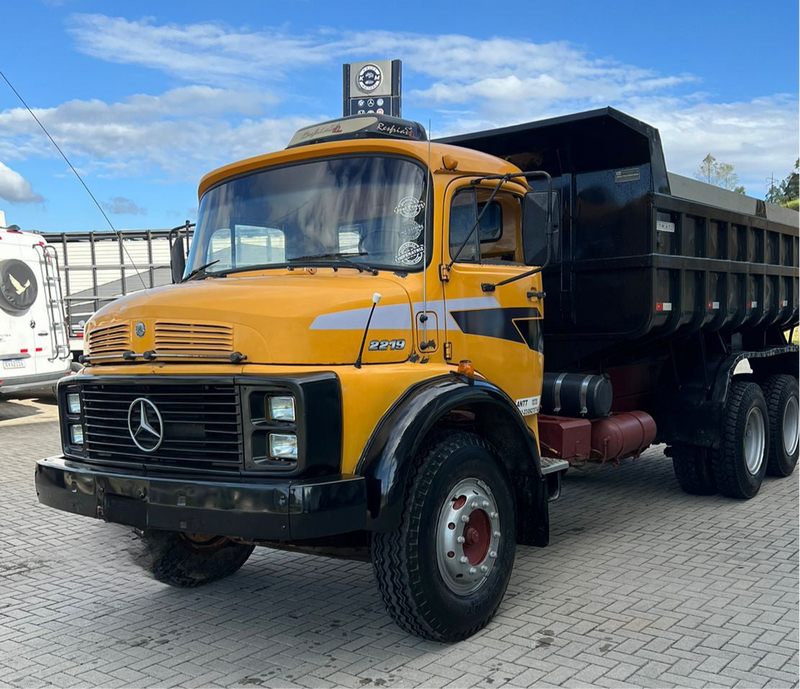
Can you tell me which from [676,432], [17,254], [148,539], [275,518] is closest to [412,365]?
[275,518]

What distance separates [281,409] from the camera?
3.86m

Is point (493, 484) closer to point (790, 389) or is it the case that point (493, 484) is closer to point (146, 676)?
point (146, 676)

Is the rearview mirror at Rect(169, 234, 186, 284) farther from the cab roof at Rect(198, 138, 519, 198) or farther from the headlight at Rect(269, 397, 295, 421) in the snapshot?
the headlight at Rect(269, 397, 295, 421)

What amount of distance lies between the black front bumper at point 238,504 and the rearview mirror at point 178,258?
1.89 meters

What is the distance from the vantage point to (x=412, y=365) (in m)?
4.48

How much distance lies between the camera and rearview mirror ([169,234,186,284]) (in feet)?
19.0

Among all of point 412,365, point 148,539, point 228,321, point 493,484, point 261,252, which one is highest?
point 261,252

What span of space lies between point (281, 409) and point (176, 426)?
621 mm

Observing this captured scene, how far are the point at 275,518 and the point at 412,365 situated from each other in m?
1.16

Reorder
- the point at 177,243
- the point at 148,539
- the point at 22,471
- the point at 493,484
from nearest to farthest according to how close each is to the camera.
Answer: the point at 493,484, the point at 148,539, the point at 177,243, the point at 22,471

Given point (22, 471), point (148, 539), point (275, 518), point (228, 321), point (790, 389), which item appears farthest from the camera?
point (22, 471)

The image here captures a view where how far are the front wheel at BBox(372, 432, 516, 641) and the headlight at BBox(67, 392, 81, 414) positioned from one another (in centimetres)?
185

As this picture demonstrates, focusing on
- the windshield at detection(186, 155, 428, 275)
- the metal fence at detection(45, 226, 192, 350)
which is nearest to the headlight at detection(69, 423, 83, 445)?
the windshield at detection(186, 155, 428, 275)

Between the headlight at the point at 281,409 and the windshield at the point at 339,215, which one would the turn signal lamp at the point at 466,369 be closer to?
the windshield at the point at 339,215
